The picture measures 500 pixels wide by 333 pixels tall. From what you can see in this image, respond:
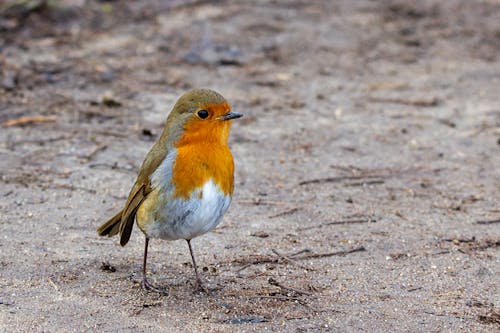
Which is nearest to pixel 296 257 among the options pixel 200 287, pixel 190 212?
pixel 200 287

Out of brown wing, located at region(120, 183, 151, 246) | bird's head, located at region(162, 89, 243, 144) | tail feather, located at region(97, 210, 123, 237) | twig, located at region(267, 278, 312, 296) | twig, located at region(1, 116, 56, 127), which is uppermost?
bird's head, located at region(162, 89, 243, 144)

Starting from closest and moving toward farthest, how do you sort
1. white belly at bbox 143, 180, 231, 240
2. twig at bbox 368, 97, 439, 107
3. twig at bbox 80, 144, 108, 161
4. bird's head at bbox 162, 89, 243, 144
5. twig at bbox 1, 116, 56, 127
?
1. white belly at bbox 143, 180, 231, 240
2. bird's head at bbox 162, 89, 243, 144
3. twig at bbox 80, 144, 108, 161
4. twig at bbox 1, 116, 56, 127
5. twig at bbox 368, 97, 439, 107

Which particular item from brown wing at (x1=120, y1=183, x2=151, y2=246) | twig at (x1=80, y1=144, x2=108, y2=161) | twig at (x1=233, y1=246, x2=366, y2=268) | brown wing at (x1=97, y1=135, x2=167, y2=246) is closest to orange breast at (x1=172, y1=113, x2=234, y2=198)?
brown wing at (x1=97, y1=135, x2=167, y2=246)

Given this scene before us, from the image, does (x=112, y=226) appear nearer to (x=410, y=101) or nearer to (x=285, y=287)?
(x=285, y=287)

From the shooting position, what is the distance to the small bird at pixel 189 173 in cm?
411

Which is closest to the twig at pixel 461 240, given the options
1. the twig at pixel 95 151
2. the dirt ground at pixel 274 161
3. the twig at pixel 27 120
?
the dirt ground at pixel 274 161

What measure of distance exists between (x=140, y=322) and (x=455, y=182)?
2.90m

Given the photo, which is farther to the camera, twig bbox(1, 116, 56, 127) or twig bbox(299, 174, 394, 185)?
twig bbox(1, 116, 56, 127)

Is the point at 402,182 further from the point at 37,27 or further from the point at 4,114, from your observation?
the point at 37,27

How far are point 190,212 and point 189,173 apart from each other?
7.2 inches

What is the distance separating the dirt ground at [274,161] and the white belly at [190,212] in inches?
15.2

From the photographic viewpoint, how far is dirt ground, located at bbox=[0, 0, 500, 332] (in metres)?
4.30

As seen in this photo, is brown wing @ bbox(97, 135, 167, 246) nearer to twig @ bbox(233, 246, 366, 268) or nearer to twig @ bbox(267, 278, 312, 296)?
twig @ bbox(233, 246, 366, 268)

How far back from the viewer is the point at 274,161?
6.42 metres
